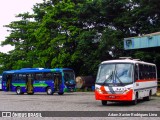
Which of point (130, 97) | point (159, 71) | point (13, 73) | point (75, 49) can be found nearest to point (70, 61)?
point (75, 49)

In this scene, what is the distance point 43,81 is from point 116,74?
18.5 metres

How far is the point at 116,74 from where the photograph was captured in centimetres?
2130

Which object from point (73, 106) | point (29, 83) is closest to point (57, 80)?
point (29, 83)

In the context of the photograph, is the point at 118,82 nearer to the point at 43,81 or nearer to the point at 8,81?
the point at 43,81

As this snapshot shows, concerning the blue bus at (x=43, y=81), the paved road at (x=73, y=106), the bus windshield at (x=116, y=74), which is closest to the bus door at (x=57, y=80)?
the blue bus at (x=43, y=81)

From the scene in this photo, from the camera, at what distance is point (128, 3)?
148ft

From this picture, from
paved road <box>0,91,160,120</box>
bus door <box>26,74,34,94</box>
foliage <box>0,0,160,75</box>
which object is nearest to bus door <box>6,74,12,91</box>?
bus door <box>26,74,34,94</box>

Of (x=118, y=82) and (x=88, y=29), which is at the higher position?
(x=88, y=29)

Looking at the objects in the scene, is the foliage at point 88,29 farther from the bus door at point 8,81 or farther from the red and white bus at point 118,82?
the red and white bus at point 118,82

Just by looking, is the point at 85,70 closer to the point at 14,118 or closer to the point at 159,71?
the point at 159,71

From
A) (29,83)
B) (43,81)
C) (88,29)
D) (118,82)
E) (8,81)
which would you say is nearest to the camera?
(118,82)

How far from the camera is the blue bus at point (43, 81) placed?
38.0 metres

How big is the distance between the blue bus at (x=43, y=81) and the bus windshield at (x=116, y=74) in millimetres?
16331

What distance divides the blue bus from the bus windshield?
53.6ft
